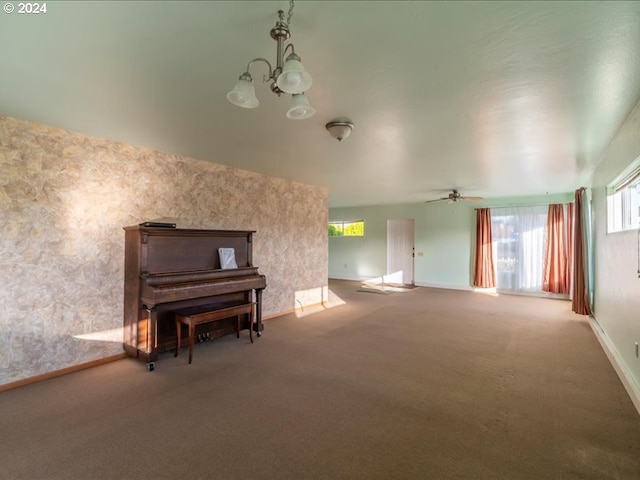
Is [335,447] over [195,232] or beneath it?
A: beneath

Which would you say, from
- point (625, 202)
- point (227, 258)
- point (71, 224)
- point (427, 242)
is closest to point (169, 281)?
point (227, 258)

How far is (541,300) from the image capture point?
23.1 ft

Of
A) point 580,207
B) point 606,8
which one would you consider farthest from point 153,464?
point 580,207

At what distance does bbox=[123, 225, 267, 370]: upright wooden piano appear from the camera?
10.9 feet

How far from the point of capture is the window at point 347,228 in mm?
10348

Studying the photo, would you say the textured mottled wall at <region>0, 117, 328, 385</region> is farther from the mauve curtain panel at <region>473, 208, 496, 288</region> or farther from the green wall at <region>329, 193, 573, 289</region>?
the mauve curtain panel at <region>473, 208, 496, 288</region>

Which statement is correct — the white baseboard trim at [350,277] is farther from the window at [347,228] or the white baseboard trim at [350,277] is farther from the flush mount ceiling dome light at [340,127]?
the flush mount ceiling dome light at [340,127]

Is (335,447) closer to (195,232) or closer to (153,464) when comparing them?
(153,464)

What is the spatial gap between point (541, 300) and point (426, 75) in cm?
699

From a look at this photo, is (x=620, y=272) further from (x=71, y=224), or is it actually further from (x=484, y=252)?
(x=71, y=224)

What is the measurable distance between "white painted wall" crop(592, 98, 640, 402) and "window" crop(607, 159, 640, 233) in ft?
0.28

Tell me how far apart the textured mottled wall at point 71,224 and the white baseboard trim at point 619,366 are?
4772mm

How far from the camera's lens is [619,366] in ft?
10.1

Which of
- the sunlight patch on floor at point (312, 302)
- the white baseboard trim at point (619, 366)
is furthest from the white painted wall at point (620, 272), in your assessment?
the sunlight patch on floor at point (312, 302)
